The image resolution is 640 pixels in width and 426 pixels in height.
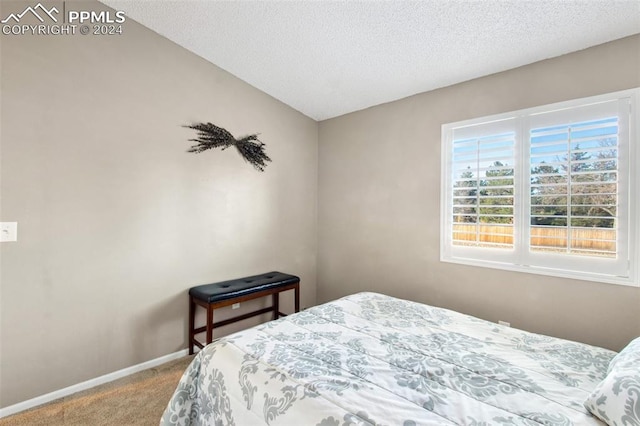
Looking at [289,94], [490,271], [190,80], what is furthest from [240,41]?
[490,271]

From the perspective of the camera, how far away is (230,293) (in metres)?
2.48

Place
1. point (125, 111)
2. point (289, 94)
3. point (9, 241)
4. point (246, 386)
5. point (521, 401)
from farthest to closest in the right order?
1. point (289, 94)
2. point (125, 111)
3. point (9, 241)
4. point (246, 386)
5. point (521, 401)

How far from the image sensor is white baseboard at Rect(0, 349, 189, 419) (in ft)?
6.08

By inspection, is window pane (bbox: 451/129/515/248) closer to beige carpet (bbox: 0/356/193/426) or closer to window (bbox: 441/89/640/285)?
window (bbox: 441/89/640/285)

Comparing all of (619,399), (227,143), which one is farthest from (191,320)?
(619,399)

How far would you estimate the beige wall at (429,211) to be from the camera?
193cm

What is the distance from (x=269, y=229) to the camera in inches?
126

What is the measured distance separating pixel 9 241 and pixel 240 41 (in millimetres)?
2083

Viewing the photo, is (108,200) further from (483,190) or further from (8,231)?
(483,190)

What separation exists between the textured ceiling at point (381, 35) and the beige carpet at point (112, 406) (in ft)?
8.80

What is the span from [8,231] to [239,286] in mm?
1551

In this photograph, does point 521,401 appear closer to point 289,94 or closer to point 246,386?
point 246,386

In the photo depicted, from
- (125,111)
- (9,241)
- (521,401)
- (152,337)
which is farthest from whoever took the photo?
(152,337)
